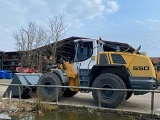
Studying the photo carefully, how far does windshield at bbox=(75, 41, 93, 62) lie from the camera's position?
10.6 metres

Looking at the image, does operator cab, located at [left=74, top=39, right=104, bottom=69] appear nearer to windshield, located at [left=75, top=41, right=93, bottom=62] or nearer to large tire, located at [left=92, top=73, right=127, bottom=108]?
windshield, located at [left=75, top=41, right=93, bottom=62]

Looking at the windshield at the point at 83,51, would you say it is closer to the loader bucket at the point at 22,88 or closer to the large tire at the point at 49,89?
the large tire at the point at 49,89

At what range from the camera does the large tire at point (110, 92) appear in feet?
30.1

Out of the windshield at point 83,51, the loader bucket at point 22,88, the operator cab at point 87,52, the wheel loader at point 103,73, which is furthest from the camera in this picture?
the loader bucket at point 22,88

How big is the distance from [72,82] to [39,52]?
1861cm

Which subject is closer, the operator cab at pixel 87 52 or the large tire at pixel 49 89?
the operator cab at pixel 87 52

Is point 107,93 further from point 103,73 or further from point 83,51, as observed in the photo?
point 83,51

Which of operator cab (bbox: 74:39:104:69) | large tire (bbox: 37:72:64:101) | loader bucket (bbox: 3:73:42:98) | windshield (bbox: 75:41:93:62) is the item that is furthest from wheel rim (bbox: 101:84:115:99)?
loader bucket (bbox: 3:73:42:98)

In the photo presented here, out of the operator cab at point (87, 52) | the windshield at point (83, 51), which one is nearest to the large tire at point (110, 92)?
the operator cab at point (87, 52)

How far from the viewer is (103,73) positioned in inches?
394

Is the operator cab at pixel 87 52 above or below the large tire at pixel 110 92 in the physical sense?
above

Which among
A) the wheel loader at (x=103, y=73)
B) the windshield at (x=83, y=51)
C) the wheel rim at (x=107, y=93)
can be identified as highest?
the windshield at (x=83, y=51)

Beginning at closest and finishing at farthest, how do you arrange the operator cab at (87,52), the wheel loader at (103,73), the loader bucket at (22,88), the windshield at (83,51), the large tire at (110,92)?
the large tire at (110,92), the wheel loader at (103,73), the operator cab at (87,52), the windshield at (83,51), the loader bucket at (22,88)

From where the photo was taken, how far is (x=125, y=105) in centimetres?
1020
